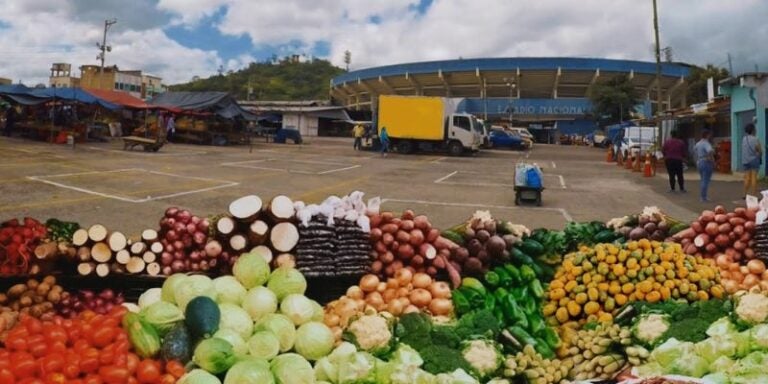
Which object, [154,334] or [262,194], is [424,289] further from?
[262,194]

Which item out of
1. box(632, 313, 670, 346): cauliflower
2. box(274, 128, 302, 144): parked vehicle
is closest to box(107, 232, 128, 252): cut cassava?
box(632, 313, 670, 346): cauliflower

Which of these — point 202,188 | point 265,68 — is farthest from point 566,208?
point 265,68

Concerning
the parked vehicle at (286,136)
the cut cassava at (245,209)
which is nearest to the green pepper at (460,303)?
the cut cassava at (245,209)

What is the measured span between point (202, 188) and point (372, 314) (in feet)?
38.6

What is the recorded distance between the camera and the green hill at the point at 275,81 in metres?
99.6

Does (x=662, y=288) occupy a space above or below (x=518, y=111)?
below

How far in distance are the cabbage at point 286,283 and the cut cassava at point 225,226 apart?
66 cm

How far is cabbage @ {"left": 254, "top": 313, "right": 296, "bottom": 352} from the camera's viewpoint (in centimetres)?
386

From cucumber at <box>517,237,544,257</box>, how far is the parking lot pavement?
545 cm

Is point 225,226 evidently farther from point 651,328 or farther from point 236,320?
point 651,328

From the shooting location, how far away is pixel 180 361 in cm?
353

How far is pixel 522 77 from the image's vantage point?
73.0 meters

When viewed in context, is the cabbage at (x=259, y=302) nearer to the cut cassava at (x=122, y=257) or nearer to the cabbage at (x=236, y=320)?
the cabbage at (x=236, y=320)

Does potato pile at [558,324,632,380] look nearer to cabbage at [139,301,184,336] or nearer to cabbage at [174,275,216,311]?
cabbage at [174,275,216,311]
